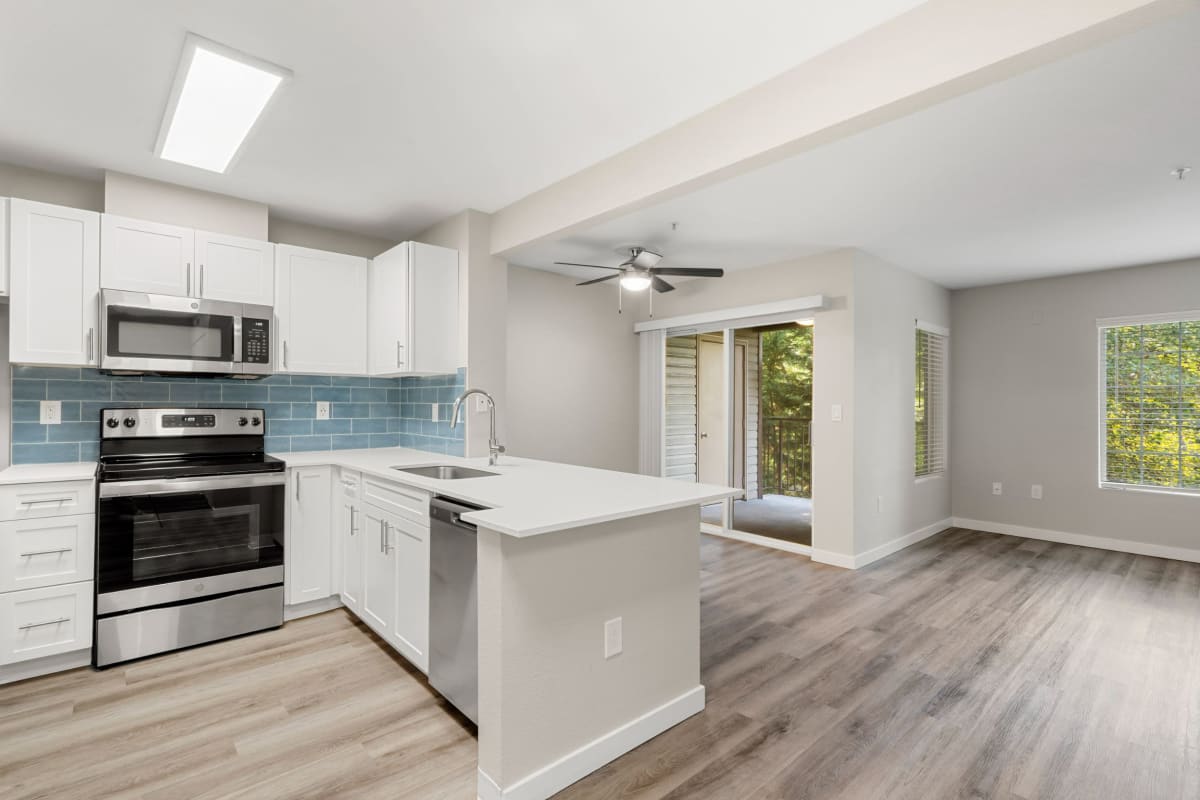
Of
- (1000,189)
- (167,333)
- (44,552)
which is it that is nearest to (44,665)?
(44,552)

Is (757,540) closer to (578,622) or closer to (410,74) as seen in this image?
(578,622)

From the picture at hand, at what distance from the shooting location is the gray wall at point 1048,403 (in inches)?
184

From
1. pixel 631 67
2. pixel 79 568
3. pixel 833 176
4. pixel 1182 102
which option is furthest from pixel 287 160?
pixel 1182 102

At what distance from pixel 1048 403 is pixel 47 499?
23.5ft

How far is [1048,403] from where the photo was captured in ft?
17.0

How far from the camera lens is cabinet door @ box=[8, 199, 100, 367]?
8.52 ft

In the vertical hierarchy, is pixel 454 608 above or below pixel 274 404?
below

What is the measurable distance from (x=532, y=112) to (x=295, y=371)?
7.06ft

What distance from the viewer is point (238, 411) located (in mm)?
3402

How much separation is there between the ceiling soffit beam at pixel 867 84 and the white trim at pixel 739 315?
2205 mm

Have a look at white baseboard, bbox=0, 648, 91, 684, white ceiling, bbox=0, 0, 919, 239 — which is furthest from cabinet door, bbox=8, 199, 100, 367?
white baseboard, bbox=0, 648, 91, 684

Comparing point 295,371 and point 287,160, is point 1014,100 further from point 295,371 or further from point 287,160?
point 295,371

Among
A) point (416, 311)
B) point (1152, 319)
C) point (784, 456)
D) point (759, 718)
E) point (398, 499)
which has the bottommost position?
point (759, 718)

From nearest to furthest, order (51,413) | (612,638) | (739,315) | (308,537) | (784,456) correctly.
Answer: (612,638) → (51,413) → (308,537) → (739,315) → (784,456)
